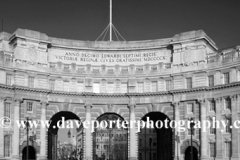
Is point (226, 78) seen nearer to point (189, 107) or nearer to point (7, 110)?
point (189, 107)

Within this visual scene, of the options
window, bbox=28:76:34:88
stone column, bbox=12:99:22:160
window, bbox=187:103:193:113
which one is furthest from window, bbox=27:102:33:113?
window, bbox=187:103:193:113

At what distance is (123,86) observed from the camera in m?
80.2

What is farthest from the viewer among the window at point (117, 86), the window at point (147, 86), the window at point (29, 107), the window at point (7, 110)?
the window at point (117, 86)

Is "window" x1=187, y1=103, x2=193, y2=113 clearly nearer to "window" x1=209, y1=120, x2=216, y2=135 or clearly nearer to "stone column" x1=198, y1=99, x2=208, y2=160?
"stone column" x1=198, y1=99, x2=208, y2=160

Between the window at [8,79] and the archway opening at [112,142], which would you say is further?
the archway opening at [112,142]

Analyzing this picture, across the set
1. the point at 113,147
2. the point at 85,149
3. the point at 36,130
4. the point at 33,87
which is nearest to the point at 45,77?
the point at 33,87

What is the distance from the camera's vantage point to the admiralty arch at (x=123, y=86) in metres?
71.8

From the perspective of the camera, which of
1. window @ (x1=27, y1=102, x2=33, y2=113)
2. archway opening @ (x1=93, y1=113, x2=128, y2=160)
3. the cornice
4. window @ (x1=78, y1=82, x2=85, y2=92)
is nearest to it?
the cornice

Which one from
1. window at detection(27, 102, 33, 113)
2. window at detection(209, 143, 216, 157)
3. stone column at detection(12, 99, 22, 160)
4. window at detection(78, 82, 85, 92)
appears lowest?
window at detection(209, 143, 216, 157)

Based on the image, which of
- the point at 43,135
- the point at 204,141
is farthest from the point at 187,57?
the point at 43,135

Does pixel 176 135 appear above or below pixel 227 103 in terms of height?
below

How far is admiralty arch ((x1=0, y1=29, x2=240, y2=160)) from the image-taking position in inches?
2827

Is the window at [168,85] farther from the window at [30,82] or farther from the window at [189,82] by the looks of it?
the window at [30,82]

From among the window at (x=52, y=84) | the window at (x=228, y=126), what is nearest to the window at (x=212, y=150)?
the window at (x=228, y=126)
